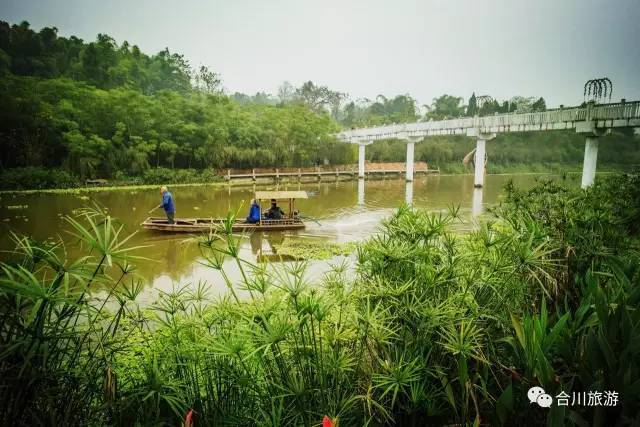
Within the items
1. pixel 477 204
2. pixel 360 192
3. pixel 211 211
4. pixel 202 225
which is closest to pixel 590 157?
pixel 477 204

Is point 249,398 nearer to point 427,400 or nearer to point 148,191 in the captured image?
point 427,400

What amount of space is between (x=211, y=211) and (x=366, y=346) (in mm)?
14934

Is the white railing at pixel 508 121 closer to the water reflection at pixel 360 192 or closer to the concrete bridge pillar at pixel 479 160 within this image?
the concrete bridge pillar at pixel 479 160

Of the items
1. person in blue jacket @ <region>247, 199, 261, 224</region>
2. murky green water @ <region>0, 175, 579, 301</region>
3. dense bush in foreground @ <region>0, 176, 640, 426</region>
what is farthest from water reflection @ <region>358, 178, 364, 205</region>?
dense bush in foreground @ <region>0, 176, 640, 426</region>

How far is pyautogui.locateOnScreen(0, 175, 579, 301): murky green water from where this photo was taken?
9.18 meters

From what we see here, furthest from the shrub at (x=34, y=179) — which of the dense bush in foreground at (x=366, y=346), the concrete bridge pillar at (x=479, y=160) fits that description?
the concrete bridge pillar at (x=479, y=160)

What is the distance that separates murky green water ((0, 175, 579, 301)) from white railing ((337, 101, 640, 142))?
152 inches

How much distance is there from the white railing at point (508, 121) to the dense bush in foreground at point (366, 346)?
14194 millimetres

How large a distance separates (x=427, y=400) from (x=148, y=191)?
71.5 feet

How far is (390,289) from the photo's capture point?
2857 millimetres

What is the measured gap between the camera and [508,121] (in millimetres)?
22031

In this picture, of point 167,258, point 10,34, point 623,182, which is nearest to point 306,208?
point 167,258

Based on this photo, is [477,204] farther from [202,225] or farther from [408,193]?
[202,225]

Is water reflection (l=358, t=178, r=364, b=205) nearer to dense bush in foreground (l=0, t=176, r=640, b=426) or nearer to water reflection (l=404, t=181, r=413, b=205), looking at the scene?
water reflection (l=404, t=181, r=413, b=205)
